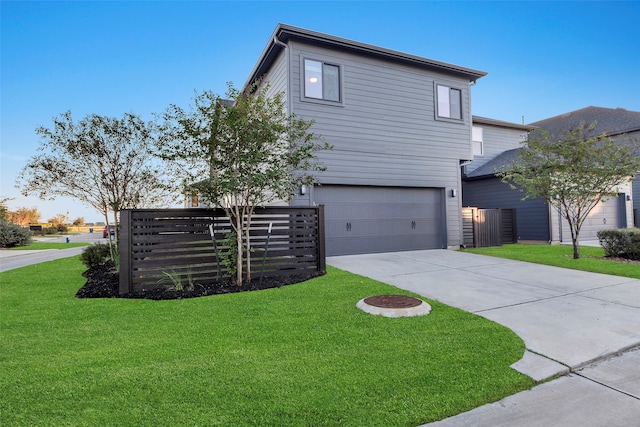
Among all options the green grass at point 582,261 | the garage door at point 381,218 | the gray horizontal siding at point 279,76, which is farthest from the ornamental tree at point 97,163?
the green grass at point 582,261

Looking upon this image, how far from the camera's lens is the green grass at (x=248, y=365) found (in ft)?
6.46

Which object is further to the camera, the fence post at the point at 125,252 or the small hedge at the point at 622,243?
the small hedge at the point at 622,243

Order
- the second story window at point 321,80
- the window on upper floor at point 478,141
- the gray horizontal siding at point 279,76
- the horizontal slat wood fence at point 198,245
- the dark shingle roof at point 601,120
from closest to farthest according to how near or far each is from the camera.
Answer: the horizontal slat wood fence at point 198,245 < the gray horizontal siding at point 279,76 < the second story window at point 321,80 < the window on upper floor at point 478,141 < the dark shingle roof at point 601,120

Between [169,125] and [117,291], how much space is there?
280cm

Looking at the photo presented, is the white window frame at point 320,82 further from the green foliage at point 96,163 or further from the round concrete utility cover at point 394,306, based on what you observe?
the round concrete utility cover at point 394,306

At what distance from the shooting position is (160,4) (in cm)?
1059

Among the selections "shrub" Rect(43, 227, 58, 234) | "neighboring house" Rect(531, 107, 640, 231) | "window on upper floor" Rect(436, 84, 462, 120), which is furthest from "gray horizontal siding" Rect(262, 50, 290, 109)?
"shrub" Rect(43, 227, 58, 234)

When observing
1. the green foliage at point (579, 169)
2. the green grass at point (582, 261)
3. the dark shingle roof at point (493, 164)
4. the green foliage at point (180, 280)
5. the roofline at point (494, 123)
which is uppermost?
the roofline at point (494, 123)

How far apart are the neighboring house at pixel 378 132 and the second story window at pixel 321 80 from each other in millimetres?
27

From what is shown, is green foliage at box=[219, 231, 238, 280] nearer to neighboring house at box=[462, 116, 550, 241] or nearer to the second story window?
the second story window

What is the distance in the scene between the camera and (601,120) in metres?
20.3

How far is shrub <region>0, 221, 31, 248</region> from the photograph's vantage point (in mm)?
14781

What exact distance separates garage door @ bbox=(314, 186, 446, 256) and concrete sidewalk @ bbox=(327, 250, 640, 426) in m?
1.54

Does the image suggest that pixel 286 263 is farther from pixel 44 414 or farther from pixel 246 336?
pixel 44 414
